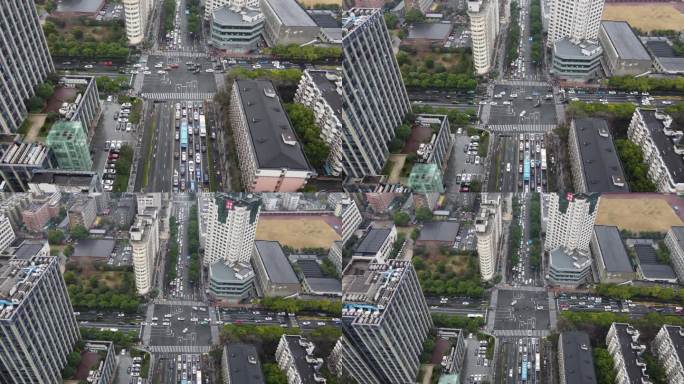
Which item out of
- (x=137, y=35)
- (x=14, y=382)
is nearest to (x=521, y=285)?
(x=14, y=382)

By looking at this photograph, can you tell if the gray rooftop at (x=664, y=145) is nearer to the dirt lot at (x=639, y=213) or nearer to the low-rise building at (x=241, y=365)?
the dirt lot at (x=639, y=213)

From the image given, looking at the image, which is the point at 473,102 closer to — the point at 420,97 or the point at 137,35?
the point at 420,97

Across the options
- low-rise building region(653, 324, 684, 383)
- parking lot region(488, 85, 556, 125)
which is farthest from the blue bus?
low-rise building region(653, 324, 684, 383)

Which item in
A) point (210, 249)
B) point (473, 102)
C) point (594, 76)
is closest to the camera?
point (210, 249)

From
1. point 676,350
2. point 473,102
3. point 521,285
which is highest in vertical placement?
point 473,102

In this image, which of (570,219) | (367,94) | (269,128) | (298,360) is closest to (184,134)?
(269,128)

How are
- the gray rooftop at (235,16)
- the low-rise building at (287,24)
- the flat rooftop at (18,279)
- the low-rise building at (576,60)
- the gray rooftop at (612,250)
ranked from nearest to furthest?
1. the flat rooftop at (18,279)
2. the gray rooftop at (612,250)
3. the low-rise building at (287,24)
4. the gray rooftop at (235,16)
5. the low-rise building at (576,60)

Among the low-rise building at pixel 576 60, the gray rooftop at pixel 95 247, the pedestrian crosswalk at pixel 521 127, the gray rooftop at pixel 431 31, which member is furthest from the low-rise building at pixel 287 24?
the gray rooftop at pixel 95 247
